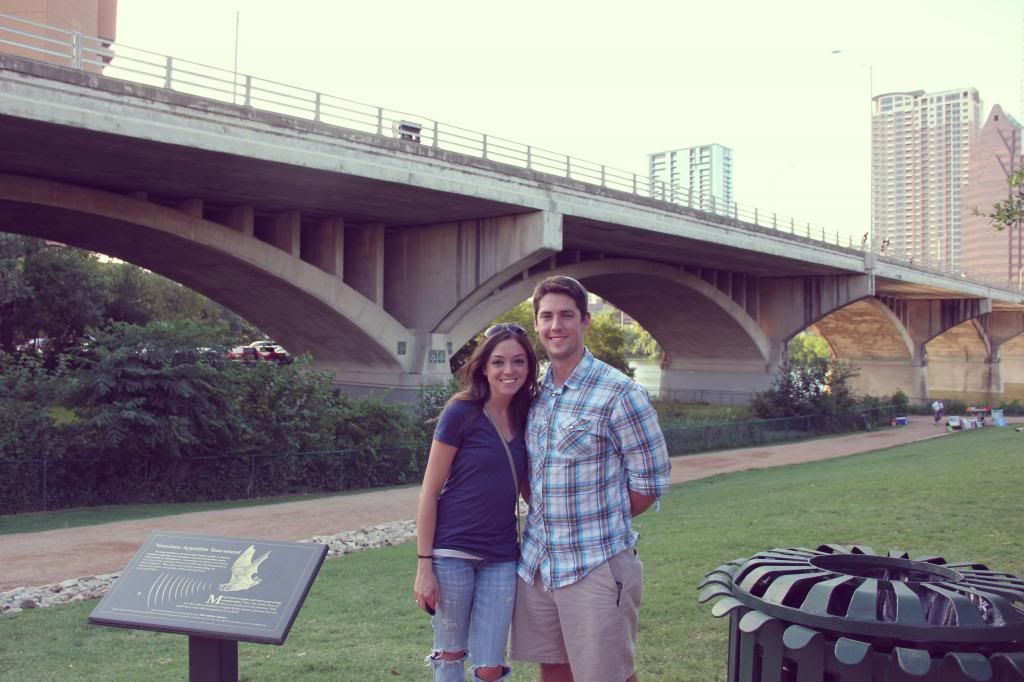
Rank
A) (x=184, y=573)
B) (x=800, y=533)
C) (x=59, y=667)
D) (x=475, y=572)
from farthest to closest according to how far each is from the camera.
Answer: (x=800, y=533)
(x=59, y=667)
(x=184, y=573)
(x=475, y=572)

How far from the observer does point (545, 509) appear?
11.4 ft

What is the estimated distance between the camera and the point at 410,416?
20594 millimetres

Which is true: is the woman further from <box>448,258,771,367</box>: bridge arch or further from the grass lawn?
<box>448,258,771,367</box>: bridge arch

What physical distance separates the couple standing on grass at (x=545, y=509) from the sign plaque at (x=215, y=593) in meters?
0.64

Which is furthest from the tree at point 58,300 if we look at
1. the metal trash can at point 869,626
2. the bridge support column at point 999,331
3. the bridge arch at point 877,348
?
the bridge support column at point 999,331

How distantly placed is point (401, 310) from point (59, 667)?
20.0 metres

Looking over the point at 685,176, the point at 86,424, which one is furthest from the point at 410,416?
the point at 685,176

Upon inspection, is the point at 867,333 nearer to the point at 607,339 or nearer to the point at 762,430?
the point at 607,339

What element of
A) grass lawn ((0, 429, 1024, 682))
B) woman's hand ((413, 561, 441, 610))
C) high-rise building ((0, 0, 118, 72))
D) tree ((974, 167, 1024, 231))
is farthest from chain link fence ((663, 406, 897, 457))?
woman's hand ((413, 561, 441, 610))

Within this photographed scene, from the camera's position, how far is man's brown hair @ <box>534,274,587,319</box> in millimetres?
3596

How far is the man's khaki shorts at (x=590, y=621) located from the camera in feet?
11.1

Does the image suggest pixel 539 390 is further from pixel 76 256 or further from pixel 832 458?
pixel 76 256

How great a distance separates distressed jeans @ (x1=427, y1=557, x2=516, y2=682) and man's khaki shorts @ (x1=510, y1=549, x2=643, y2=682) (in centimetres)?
8

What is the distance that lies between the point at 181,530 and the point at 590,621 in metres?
10.9
